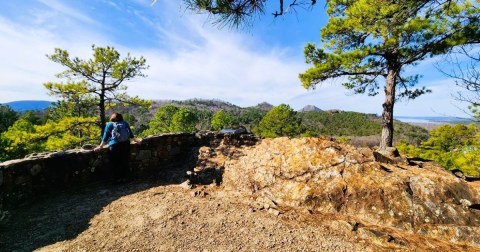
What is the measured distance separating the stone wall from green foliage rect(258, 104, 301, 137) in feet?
94.1

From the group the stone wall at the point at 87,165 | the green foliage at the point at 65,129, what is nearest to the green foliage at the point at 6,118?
the green foliage at the point at 65,129

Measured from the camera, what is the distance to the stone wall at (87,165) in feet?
16.6

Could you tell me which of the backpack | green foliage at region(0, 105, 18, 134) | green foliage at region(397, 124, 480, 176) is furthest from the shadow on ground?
green foliage at region(0, 105, 18, 134)

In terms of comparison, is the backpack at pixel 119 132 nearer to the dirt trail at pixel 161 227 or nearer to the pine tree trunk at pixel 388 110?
the dirt trail at pixel 161 227

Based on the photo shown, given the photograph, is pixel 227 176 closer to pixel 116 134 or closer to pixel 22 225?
pixel 116 134

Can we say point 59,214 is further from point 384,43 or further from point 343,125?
point 343,125

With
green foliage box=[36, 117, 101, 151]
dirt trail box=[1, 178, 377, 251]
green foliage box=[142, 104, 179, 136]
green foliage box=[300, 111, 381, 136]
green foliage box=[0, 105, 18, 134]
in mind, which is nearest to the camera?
dirt trail box=[1, 178, 377, 251]

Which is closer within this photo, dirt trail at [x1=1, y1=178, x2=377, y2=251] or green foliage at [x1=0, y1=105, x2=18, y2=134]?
dirt trail at [x1=1, y1=178, x2=377, y2=251]

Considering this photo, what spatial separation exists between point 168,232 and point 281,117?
1314 inches

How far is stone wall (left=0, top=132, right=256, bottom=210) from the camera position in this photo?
507 centimetres

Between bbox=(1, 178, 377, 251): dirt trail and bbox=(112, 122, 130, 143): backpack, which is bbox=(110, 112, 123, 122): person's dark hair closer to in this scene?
bbox=(112, 122, 130, 143): backpack

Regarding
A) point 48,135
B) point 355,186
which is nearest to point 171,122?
point 48,135

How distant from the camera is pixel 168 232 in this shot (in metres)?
4.21

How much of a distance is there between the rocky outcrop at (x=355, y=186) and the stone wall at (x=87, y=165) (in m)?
1.15
